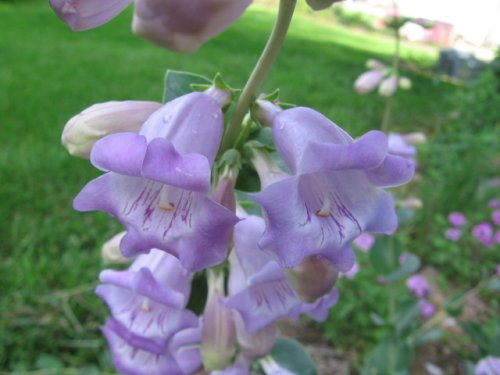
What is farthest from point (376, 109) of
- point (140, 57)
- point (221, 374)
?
point (221, 374)

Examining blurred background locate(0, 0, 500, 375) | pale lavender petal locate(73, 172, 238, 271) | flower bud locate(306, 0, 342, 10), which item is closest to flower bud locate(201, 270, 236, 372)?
pale lavender petal locate(73, 172, 238, 271)

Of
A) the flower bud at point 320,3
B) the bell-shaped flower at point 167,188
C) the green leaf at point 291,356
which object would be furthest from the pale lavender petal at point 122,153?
the green leaf at point 291,356

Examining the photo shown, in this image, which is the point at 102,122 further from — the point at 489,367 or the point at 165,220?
the point at 489,367

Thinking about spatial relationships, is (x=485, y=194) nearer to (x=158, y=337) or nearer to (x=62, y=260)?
(x=62, y=260)

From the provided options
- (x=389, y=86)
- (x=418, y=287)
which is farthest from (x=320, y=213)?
(x=418, y=287)

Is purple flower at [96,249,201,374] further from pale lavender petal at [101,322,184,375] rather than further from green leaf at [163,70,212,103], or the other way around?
green leaf at [163,70,212,103]
